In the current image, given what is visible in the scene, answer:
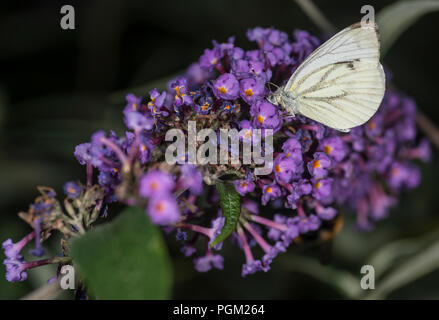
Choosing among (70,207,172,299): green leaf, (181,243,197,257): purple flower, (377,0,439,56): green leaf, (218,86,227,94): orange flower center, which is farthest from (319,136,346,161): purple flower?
(70,207,172,299): green leaf

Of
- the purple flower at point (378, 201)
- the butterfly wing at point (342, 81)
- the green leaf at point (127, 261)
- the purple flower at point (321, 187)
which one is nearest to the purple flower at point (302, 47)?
the butterfly wing at point (342, 81)

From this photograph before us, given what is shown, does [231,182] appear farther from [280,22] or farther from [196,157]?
[280,22]

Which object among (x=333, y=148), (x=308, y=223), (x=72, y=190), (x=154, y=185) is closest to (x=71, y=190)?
(x=72, y=190)

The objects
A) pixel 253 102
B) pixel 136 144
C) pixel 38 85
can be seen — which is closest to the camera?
pixel 136 144

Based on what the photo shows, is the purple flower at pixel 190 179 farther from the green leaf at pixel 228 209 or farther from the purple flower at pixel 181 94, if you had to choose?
the purple flower at pixel 181 94

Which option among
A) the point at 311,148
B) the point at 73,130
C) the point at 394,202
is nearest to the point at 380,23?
the point at 311,148

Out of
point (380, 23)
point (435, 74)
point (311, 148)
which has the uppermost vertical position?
point (435, 74)
